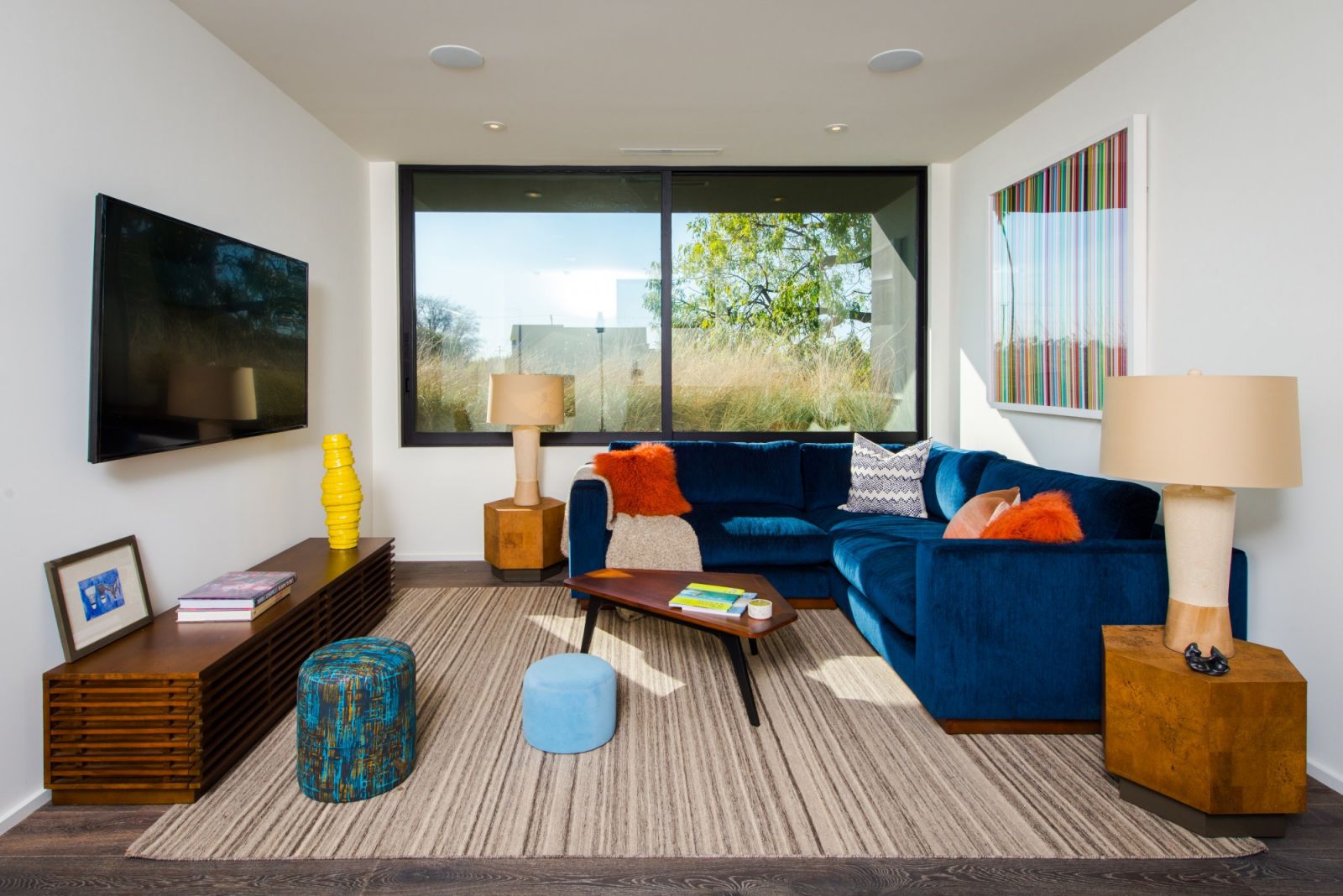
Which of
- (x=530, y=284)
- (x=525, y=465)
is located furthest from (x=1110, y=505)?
(x=530, y=284)

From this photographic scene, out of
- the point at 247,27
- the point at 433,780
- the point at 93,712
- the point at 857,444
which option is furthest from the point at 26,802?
the point at 857,444

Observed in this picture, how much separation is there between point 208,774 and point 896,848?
1.93m

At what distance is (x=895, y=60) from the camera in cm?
350

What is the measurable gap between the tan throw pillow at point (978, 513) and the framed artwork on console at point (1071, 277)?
0.53m

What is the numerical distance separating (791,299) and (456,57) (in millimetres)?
2617

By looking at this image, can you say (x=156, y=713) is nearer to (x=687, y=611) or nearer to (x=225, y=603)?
(x=225, y=603)

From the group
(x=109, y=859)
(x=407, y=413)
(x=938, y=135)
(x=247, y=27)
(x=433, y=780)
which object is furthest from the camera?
(x=407, y=413)

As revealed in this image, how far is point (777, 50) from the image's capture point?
3.44 metres

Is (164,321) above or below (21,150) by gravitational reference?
below

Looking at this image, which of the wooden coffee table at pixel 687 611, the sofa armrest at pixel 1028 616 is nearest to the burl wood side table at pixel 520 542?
the wooden coffee table at pixel 687 611

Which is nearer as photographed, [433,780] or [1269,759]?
[1269,759]

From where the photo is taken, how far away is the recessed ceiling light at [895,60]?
3426 mm

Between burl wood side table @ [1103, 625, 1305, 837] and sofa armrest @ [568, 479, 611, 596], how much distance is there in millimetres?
2536

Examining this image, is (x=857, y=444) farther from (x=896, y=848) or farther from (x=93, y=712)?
(x=93, y=712)
